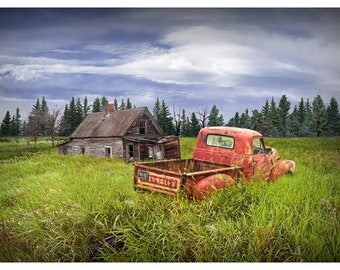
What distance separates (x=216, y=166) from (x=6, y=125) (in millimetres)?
2847

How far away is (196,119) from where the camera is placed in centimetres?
434

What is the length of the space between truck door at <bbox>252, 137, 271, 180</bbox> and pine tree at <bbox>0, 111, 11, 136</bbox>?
3.13 meters

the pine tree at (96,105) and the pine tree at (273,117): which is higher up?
the pine tree at (96,105)

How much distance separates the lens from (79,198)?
3635 millimetres

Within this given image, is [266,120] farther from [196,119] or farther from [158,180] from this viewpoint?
[158,180]

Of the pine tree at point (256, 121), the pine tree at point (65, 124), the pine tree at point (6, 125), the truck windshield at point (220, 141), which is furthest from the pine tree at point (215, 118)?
the pine tree at point (6, 125)

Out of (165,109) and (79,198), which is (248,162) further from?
(79,198)

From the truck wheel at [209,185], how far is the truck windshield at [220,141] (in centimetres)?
107

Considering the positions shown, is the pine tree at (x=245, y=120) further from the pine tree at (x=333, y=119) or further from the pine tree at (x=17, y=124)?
the pine tree at (x=17, y=124)

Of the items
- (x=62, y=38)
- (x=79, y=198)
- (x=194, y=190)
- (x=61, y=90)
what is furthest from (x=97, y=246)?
(x=62, y=38)

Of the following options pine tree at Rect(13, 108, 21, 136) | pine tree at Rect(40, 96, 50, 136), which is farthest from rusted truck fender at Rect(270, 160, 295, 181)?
pine tree at Rect(13, 108, 21, 136)

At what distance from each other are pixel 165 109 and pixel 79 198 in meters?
1.60

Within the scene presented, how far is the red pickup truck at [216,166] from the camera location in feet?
11.3

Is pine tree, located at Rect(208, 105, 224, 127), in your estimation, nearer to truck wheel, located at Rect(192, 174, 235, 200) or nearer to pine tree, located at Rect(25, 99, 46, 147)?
truck wheel, located at Rect(192, 174, 235, 200)
